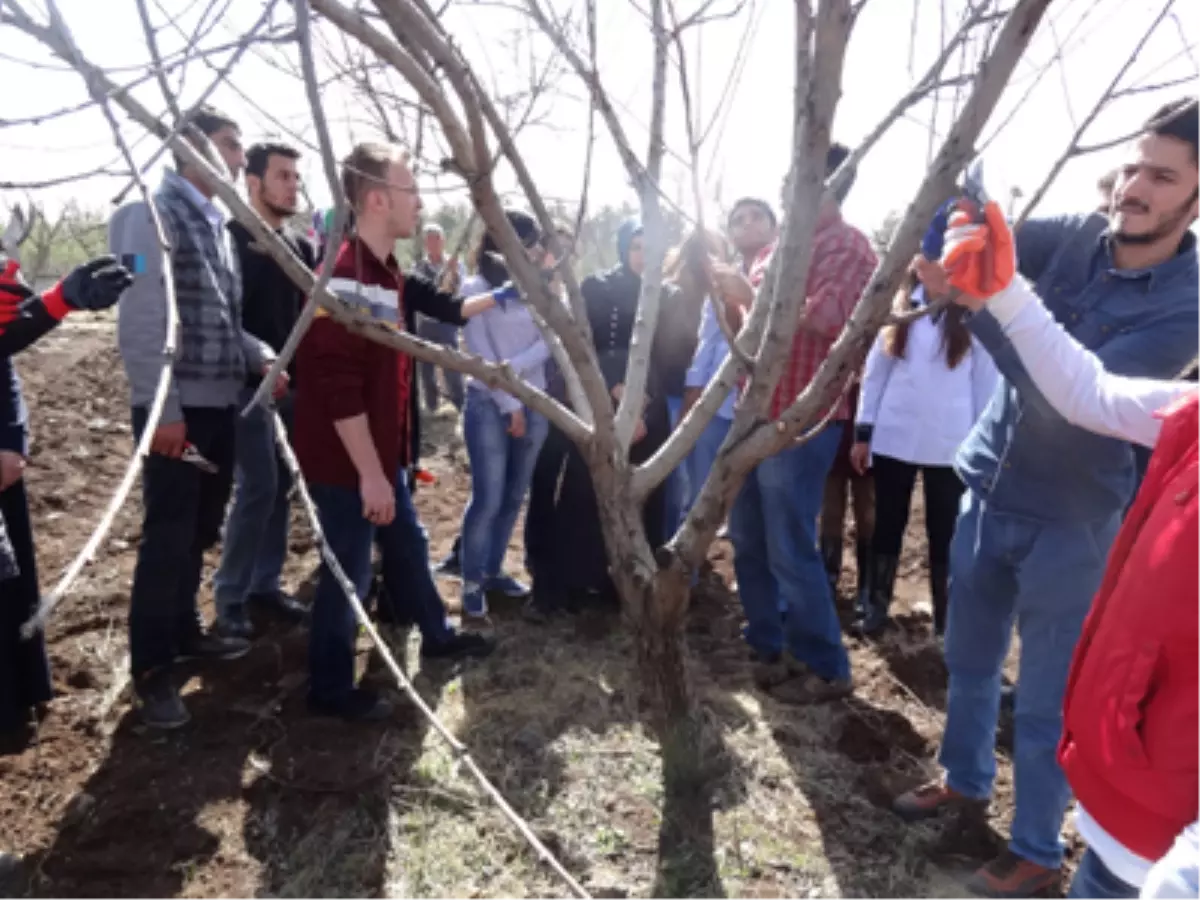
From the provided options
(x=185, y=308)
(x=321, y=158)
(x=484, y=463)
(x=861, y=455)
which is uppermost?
(x=321, y=158)

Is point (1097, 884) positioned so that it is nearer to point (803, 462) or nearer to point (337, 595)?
point (803, 462)

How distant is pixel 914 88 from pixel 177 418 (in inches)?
80.0

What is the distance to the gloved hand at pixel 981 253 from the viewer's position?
1.52 meters

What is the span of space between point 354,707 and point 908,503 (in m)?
2.22

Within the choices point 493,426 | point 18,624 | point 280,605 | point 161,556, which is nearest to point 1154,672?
point 161,556

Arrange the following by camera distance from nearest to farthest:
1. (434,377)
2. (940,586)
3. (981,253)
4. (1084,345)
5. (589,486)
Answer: (981,253) < (1084,345) < (940,586) < (589,486) < (434,377)

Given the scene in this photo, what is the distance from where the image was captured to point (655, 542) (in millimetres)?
3664

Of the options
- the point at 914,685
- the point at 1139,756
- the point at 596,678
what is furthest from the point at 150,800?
the point at 914,685

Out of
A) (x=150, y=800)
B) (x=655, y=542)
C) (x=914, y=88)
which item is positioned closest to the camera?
(x=914, y=88)

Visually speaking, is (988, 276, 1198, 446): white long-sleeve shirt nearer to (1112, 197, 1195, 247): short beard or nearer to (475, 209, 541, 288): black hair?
(1112, 197, 1195, 247): short beard

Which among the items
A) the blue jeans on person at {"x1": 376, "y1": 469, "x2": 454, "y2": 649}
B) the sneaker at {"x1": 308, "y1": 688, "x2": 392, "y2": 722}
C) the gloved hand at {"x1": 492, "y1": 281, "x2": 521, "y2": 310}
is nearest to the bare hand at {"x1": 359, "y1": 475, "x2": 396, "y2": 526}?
the blue jeans on person at {"x1": 376, "y1": 469, "x2": 454, "y2": 649}

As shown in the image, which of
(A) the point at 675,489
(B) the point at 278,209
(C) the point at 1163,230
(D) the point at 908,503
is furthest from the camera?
(A) the point at 675,489

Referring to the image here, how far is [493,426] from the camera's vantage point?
337cm

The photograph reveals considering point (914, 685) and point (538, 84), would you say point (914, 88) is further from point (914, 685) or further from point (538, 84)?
point (914, 685)
